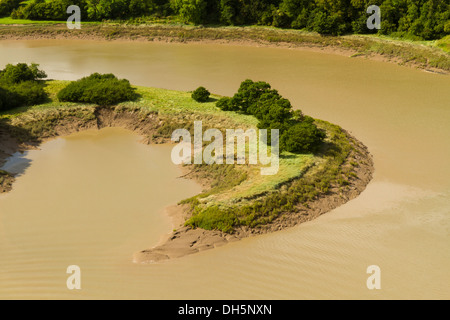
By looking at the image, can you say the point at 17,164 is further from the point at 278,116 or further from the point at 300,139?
the point at 300,139

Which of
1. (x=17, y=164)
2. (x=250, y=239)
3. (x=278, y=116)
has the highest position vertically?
(x=278, y=116)

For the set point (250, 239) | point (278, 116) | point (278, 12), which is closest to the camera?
point (250, 239)

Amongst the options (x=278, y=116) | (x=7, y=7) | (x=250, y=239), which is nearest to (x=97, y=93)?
(x=278, y=116)

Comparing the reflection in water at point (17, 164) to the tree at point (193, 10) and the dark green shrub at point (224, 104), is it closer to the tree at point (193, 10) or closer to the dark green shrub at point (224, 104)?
the dark green shrub at point (224, 104)

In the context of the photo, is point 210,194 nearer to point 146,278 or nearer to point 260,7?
point 146,278

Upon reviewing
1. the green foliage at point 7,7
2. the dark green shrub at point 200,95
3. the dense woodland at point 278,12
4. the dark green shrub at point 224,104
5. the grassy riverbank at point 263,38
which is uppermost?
the green foliage at point 7,7

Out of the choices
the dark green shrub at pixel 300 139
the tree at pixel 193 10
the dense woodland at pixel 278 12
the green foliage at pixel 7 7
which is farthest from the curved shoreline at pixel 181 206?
the green foliage at pixel 7 7
